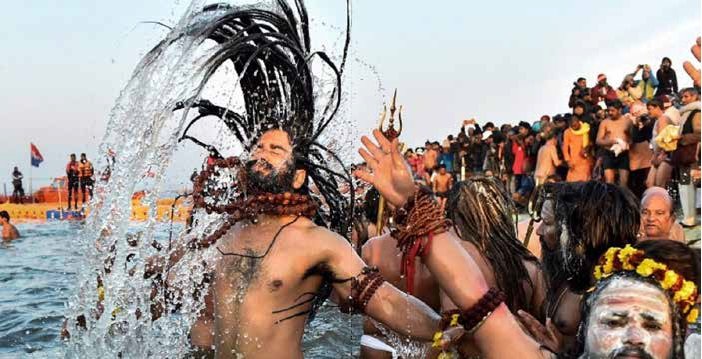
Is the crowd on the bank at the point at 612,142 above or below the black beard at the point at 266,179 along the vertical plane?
above

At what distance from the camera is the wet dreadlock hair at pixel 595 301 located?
2.62 meters

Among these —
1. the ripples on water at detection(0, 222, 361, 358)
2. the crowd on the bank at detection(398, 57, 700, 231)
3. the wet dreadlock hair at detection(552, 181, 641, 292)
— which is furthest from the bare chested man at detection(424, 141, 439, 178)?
the wet dreadlock hair at detection(552, 181, 641, 292)

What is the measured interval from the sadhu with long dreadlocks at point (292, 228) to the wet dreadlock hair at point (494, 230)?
696 mm

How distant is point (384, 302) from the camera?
134 inches

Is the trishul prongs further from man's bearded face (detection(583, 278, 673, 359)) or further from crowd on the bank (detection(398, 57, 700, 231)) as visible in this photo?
crowd on the bank (detection(398, 57, 700, 231))

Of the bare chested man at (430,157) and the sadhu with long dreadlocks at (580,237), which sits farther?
the bare chested man at (430,157)

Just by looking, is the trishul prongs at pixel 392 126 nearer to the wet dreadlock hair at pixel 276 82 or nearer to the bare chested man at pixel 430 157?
the wet dreadlock hair at pixel 276 82

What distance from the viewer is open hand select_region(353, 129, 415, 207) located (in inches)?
127

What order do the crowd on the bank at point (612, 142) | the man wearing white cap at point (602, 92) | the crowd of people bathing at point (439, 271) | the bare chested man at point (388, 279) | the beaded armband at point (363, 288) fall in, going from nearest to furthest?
the crowd of people bathing at point (439, 271)
the beaded armband at point (363, 288)
the bare chested man at point (388, 279)
the crowd on the bank at point (612, 142)
the man wearing white cap at point (602, 92)

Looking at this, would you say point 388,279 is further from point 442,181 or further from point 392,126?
point 442,181

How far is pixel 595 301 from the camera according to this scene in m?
2.72

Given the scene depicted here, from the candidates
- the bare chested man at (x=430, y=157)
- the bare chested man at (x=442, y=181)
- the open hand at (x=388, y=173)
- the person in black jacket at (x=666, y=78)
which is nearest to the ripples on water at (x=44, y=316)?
the open hand at (x=388, y=173)

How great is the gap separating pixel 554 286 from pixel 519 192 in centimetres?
1025

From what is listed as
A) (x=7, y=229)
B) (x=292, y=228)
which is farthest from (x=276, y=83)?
(x=7, y=229)
